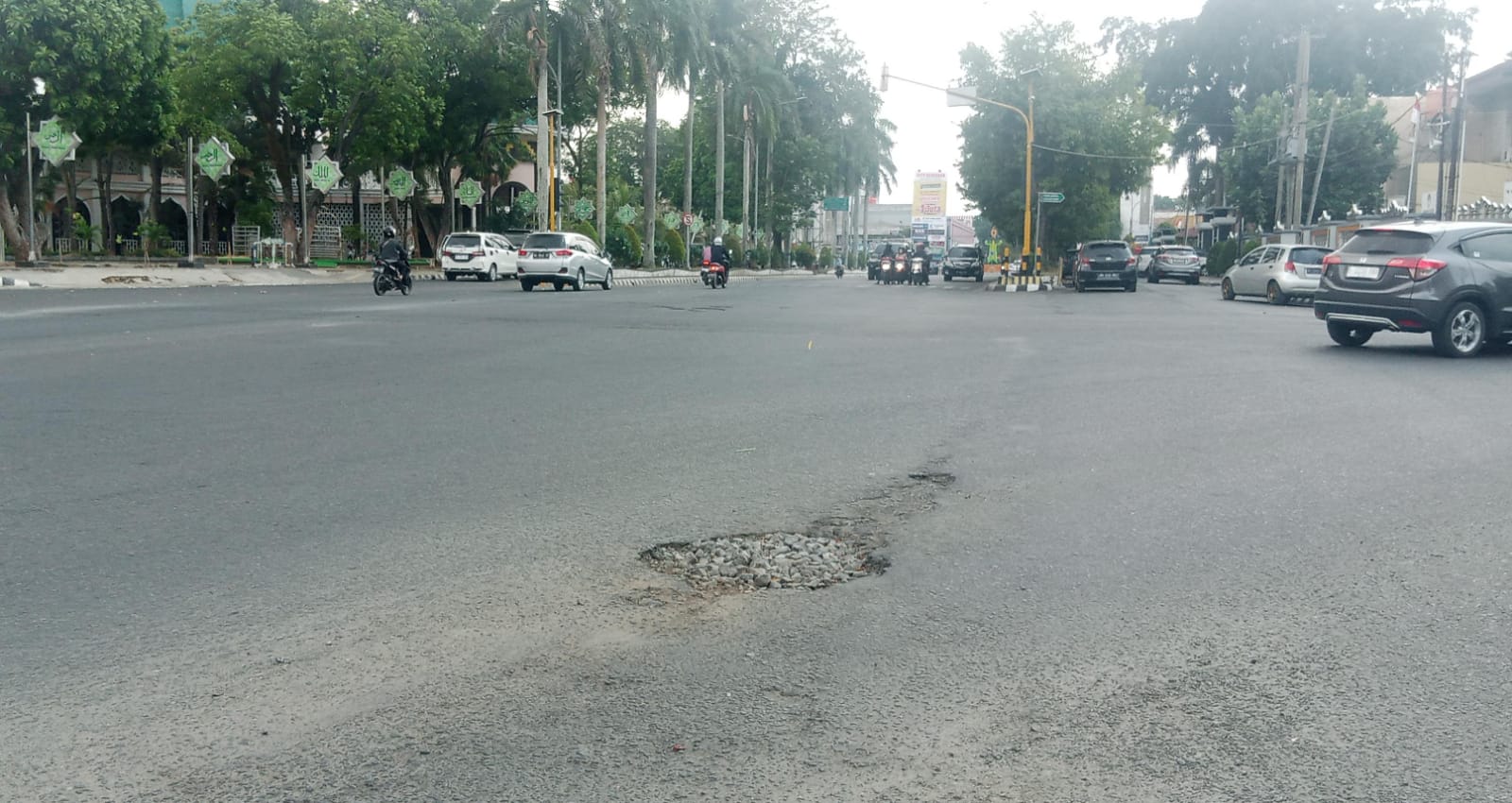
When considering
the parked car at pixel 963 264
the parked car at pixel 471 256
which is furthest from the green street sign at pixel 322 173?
the parked car at pixel 963 264

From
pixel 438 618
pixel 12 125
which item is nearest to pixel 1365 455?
pixel 438 618

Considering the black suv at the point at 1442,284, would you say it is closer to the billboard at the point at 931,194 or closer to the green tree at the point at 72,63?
the green tree at the point at 72,63

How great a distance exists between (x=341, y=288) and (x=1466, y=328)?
26.3 m

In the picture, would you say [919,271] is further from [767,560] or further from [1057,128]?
[767,560]

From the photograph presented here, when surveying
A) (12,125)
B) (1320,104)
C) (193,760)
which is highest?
(1320,104)

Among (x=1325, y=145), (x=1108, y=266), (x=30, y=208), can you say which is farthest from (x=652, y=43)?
(x=1325, y=145)

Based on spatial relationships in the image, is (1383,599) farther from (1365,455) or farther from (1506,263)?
(1506,263)

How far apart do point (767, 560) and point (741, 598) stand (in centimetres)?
56

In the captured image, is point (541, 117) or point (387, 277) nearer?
point (387, 277)

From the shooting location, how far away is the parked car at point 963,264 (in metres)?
60.2

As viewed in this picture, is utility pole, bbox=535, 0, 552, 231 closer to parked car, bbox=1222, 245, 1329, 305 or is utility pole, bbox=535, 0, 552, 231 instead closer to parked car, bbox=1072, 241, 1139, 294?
parked car, bbox=1072, 241, 1139, 294

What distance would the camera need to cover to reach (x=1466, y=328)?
15.4m

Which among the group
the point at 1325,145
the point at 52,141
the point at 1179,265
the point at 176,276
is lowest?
the point at 176,276

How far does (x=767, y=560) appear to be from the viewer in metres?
5.70
